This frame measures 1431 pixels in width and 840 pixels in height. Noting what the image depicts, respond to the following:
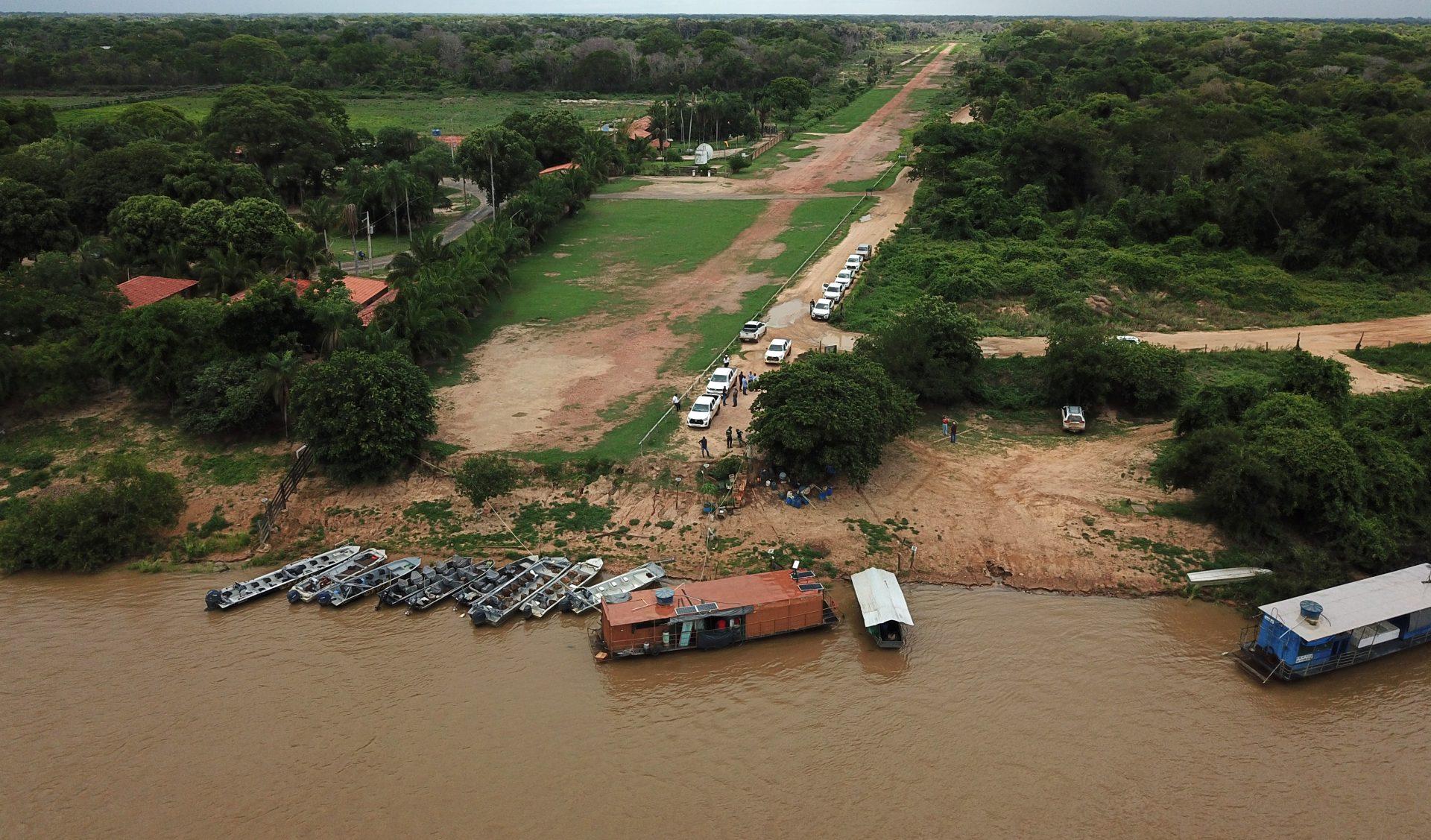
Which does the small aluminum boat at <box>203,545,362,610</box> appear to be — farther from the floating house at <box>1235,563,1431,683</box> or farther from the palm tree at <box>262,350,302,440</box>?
the floating house at <box>1235,563,1431,683</box>

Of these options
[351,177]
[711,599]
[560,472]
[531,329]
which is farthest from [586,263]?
[711,599]

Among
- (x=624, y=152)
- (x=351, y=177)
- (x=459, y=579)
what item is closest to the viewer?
(x=459, y=579)

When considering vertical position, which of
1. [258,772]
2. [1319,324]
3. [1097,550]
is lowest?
[258,772]

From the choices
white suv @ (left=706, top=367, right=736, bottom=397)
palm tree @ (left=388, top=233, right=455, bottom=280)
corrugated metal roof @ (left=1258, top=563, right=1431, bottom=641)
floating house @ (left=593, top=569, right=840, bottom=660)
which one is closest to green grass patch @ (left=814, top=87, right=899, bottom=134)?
palm tree @ (left=388, top=233, right=455, bottom=280)

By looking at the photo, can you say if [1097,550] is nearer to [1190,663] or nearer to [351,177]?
[1190,663]

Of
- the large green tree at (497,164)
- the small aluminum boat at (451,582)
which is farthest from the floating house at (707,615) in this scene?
the large green tree at (497,164)

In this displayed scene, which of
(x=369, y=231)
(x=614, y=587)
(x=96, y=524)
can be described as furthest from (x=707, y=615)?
(x=369, y=231)
